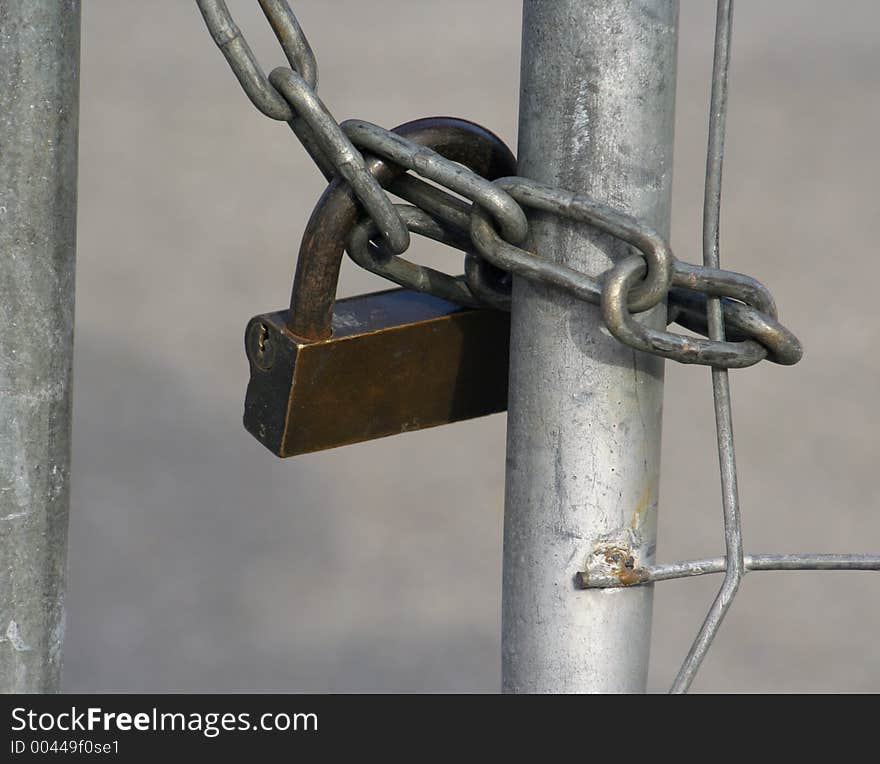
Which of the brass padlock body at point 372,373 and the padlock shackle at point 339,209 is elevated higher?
the padlock shackle at point 339,209

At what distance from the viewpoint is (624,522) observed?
1.72ft

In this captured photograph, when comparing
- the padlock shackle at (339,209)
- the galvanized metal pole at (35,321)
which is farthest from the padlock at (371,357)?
the galvanized metal pole at (35,321)

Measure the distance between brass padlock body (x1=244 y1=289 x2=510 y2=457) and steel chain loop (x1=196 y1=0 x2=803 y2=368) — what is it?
78 mm

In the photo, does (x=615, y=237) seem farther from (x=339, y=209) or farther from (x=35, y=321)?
(x=35, y=321)

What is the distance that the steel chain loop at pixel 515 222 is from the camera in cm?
47

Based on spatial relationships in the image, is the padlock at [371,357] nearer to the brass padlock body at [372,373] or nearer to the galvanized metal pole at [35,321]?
the brass padlock body at [372,373]

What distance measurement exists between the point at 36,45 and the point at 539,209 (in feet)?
0.65

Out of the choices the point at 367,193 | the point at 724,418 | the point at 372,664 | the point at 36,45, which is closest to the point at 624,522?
the point at 724,418

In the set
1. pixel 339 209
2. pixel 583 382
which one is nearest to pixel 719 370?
pixel 583 382

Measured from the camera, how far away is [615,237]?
483 mm

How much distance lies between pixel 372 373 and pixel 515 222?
0.15 meters

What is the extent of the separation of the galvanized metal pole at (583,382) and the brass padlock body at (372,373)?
10 cm

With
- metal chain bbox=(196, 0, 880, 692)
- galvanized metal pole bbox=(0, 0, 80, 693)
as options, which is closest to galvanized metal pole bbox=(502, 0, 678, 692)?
metal chain bbox=(196, 0, 880, 692)

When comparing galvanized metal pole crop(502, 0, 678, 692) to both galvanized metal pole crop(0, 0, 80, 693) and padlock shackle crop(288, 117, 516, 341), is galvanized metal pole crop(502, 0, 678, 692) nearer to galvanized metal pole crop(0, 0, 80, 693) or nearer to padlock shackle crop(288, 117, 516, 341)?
padlock shackle crop(288, 117, 516, 341)
